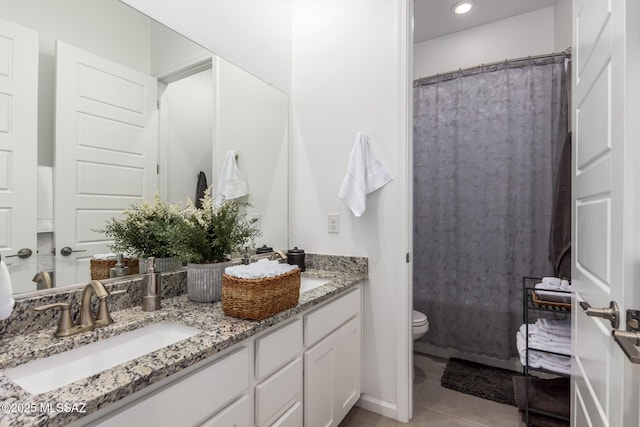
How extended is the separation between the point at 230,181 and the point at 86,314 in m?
0.95

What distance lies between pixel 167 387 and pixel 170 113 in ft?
3.85

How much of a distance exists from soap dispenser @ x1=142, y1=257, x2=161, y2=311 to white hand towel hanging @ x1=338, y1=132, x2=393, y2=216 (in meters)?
1.08

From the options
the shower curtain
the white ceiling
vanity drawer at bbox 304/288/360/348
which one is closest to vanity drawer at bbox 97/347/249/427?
vanity drawer at bbox 304/288/360/348

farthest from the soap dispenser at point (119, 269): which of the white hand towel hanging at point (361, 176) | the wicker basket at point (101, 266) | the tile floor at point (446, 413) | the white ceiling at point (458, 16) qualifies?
the white ceiling at point (458, 16)

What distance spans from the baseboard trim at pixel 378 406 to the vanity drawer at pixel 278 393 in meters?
0.80

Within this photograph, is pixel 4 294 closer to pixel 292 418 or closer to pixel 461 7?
pixel 292 418

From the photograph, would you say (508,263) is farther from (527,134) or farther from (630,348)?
(630,348)

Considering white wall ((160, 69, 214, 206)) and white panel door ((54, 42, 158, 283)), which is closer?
white panel door ((54, 42, 158, 283))

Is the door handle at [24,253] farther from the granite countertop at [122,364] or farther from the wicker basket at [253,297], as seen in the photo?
the wicker basket at [253,297]

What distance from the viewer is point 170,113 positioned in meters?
1.46

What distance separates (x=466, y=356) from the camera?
8.49ft

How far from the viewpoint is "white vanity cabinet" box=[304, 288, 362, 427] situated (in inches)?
54.1

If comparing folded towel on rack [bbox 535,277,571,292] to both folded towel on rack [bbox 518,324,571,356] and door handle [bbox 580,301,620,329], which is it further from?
door handle [bbox 580,301,620,329]

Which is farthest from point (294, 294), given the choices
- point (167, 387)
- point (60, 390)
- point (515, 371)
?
point (515, 371)
